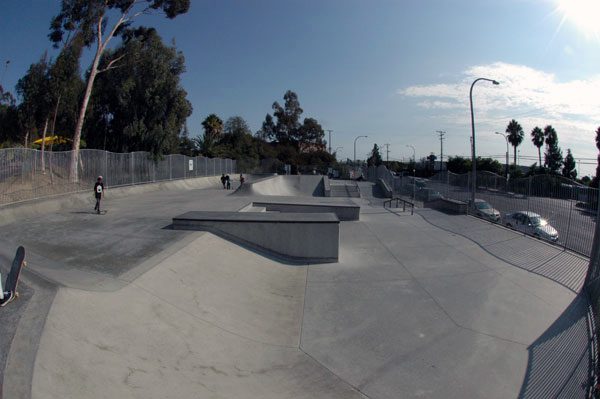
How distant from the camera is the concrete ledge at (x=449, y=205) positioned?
19734mm

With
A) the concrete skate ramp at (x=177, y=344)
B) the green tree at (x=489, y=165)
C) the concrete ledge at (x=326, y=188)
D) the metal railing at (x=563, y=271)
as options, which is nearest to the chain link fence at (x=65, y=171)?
the concrete skate ramp at (x=177, y=344)

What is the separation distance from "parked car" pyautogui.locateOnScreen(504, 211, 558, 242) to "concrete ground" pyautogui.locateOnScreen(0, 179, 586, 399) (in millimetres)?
1039

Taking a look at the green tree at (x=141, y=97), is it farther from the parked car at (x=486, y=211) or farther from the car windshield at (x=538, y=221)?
the car windshield at (x=538, y=221)

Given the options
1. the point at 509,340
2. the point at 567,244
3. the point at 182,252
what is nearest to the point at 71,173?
the point at 182,252

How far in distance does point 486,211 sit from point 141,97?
2456 cm

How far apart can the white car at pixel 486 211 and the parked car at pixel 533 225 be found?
2207mm

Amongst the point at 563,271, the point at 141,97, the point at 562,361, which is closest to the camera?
the point at 562,361

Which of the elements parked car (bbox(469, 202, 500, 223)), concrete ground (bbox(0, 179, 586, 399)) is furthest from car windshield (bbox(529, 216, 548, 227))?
parked car (bbox(469, 202, 500, 223))

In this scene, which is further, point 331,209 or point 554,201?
point 331,209

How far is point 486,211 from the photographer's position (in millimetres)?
19641

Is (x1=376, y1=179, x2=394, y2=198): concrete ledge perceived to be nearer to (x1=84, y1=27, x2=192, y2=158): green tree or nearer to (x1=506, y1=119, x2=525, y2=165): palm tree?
(x1=84, y1=27, x2=192, y2=158): green tree

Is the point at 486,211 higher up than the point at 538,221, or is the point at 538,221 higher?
the point at 538,221

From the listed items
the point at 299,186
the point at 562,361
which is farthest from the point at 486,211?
the point at 299,186

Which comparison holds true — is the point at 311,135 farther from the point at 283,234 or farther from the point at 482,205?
the point at 283,234
